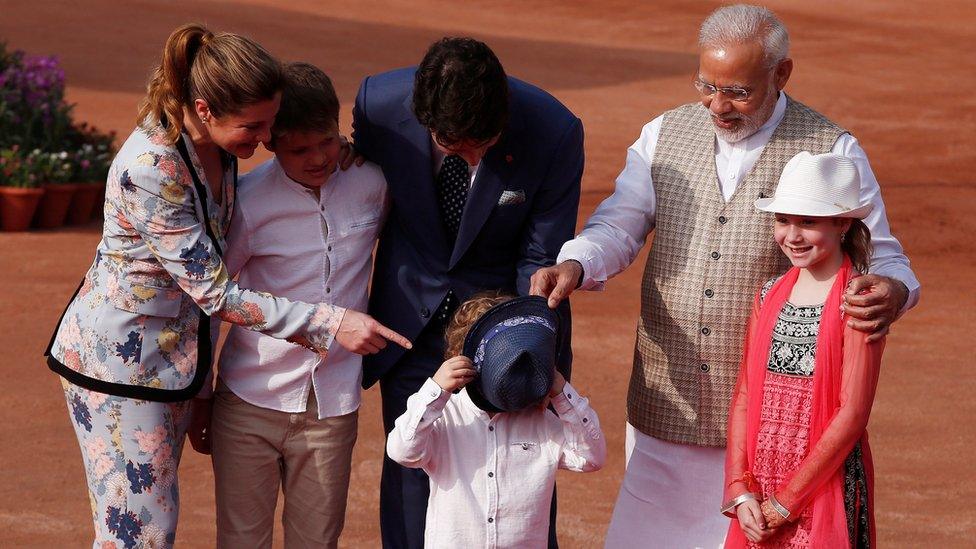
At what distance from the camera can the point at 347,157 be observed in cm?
398

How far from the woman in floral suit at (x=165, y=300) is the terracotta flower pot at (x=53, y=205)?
7.97m

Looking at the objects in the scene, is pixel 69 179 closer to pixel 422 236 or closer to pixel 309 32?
pixel 422 236

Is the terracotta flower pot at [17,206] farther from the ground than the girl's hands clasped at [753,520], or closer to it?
closer to it

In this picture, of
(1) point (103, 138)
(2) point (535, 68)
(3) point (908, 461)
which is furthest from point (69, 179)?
(2) point (535, 68)

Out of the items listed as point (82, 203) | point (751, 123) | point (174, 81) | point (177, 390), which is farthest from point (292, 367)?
point (82, 203)

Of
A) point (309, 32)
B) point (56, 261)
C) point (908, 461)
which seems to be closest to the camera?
point (908, 461)

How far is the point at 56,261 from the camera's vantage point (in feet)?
34.0

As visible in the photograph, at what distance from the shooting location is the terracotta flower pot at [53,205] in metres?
11.3

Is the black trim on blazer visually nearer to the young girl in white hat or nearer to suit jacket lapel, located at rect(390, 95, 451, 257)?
suit jacket lapel, located at rect(390, 95, 451, 257)

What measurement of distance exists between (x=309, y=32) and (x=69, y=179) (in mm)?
12508

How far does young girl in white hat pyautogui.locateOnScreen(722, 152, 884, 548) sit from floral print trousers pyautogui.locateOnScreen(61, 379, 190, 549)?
4.68 ft

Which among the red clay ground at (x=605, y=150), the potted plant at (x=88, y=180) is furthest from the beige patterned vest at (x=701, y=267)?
the potted plant at (x=88, y=180)

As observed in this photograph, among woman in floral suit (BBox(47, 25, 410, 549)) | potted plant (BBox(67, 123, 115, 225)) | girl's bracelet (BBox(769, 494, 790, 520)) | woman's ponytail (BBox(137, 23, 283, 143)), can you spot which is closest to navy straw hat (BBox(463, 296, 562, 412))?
woman in floral suit (BBox(47, 25, 410, 549))

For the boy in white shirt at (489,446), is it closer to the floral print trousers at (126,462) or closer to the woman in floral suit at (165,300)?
the woman in floral suit at (165,300)
